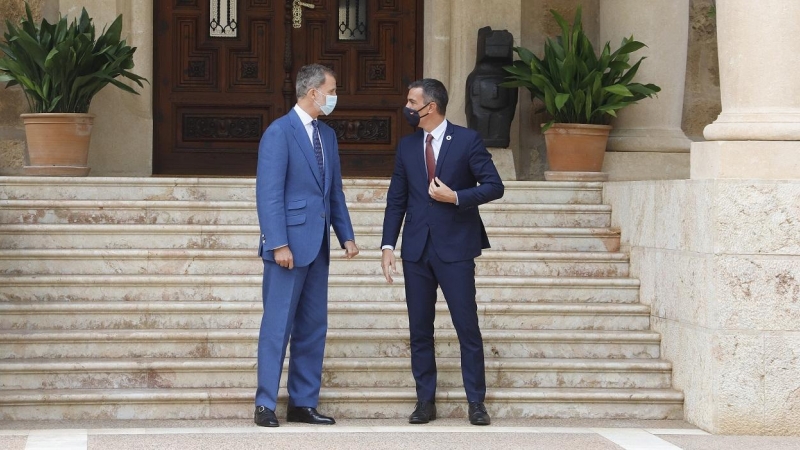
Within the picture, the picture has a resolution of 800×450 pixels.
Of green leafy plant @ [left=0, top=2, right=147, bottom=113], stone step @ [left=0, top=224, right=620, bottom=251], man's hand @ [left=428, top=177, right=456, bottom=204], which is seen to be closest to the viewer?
man's hand @ [left=428, top=177, right=456, bottom=204]

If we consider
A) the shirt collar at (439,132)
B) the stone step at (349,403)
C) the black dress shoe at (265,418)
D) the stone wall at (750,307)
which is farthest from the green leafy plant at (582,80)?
the black dress shoe at (265,418)

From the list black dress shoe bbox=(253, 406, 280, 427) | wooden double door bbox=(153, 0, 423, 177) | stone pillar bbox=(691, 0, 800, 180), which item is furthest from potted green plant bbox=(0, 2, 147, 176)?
stone pillar bbox=(691, 0, 800, 180)

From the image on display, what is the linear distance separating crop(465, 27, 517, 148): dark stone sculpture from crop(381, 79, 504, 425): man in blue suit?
3228 mm

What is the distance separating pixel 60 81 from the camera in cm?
914

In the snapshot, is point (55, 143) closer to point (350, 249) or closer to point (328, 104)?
point (328, 104)

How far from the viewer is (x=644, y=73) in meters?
9.98

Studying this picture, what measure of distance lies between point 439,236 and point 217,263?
5.55ft

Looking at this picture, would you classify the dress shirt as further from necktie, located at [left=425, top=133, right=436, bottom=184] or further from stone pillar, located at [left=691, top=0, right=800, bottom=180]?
stone pillar, located at [left=691, top=0, right=800, bottom=180]

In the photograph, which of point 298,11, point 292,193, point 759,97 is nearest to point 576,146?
point 759,97

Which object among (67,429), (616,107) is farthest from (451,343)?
(616,107)

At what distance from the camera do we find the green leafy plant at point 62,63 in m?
9.06

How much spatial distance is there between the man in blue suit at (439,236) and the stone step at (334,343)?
534 mm

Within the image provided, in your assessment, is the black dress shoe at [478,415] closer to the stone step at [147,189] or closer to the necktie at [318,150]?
the necktie at [318,150]

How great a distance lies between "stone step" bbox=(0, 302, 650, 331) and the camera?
24.1 feet
